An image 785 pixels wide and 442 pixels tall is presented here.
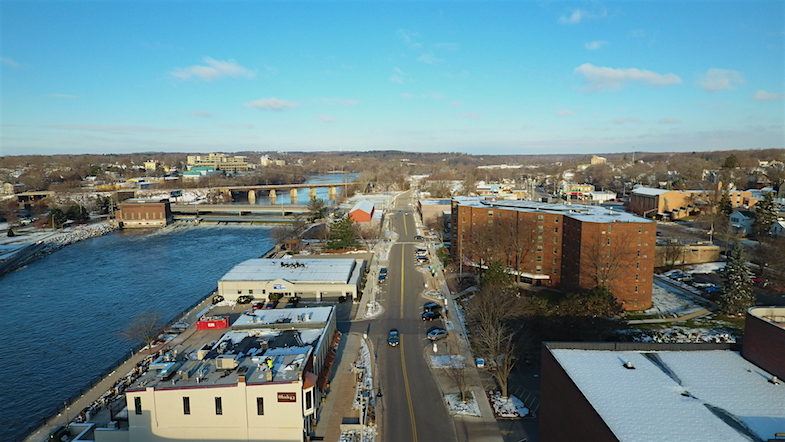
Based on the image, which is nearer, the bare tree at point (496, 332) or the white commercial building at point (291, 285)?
the bare tree at point (496, 332)

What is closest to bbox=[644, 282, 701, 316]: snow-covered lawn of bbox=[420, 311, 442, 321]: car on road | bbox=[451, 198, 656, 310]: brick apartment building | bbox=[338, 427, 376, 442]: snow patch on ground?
bbox=[451, 198, 656, 310]: brick apartment building

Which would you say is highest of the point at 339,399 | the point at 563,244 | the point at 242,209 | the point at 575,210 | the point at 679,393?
the point at 575,210

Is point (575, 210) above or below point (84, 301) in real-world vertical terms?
above

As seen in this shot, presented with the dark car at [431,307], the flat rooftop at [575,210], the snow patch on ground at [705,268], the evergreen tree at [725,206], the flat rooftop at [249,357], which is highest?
the flat rooftop at [575,210]

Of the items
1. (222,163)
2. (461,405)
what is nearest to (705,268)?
(461,405)

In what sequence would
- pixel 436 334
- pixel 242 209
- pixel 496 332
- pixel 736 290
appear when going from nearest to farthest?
1. pixel 496 332
2. pixel 436 334
3. pixel 736 290
4. pixel 242 209

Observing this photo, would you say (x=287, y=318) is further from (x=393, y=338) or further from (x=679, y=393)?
(x=679, y=393)

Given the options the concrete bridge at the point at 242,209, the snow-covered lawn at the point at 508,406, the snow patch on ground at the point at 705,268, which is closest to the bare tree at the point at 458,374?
the snow-covered lawn at the point at 508,406

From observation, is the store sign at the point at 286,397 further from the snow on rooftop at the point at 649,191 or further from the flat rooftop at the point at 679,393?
the snow on rooftop at the point at 649,191

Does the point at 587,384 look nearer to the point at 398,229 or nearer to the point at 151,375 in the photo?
the point at 151,375
